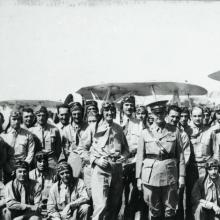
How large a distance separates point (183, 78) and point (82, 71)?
66.6 inches

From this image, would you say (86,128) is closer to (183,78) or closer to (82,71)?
(82,71)

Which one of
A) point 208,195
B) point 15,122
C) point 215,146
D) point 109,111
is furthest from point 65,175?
point 215,146

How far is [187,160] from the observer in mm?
5324

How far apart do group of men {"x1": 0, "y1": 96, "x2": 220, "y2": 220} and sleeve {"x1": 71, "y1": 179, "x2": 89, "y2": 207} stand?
1 centimetres

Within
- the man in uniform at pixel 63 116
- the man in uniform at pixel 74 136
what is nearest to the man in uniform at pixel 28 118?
the man in uniform at pixel 63 116

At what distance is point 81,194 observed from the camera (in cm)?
495

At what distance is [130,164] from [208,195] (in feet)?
3.22

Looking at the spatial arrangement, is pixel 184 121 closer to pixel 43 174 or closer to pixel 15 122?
pixel 43 174

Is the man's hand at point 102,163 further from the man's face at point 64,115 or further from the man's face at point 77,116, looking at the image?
the man's face at point 64,115

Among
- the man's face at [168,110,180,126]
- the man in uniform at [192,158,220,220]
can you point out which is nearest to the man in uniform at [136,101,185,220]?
the man's face at [168,110,180,126]

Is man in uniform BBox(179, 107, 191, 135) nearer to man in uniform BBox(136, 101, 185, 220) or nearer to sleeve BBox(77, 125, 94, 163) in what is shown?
man in uniform BBox(136, 101, 185, 220)

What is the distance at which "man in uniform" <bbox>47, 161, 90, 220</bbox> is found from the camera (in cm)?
485

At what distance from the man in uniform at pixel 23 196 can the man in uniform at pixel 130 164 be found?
3.59 feet

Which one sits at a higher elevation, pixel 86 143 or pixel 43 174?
pixel 86 143
